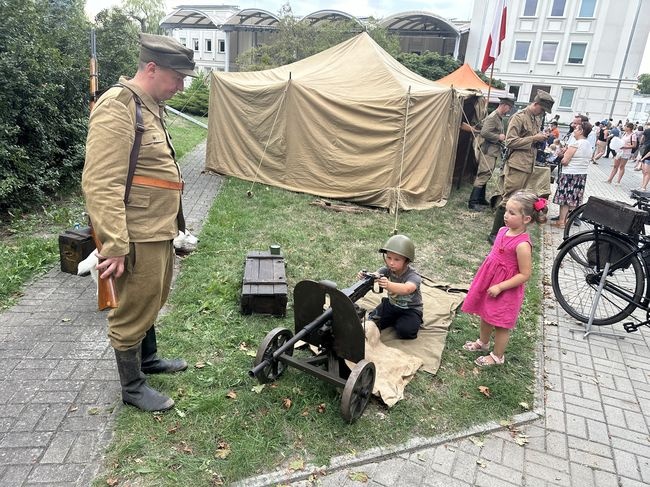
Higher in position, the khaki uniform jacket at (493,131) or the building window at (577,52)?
the building window at (577,52)

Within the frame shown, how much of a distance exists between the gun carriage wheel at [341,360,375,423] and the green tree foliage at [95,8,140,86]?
8.06 metres

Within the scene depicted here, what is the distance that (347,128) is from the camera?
8.32m

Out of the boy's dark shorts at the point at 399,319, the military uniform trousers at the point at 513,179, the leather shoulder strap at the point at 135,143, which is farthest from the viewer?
the military uniform trousers at the point at 513,179

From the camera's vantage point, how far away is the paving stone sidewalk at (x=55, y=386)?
2396 mm

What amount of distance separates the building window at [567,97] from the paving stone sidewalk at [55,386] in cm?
4553

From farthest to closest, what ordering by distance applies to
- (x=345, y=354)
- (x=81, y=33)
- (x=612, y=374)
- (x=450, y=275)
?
(x=81, y=33) → (x=450, y=275) → (x=612, y=374) → (x=345, y=354)

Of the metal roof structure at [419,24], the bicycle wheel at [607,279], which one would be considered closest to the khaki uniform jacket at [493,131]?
the bicycle wheel at [607,279]

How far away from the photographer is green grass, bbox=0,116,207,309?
4328 mm

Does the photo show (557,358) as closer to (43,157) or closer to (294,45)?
(43,157)

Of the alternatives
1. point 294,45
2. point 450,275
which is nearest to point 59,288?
point 450,275

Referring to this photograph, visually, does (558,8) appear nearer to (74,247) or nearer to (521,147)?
(521,147)

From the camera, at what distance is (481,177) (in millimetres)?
8570

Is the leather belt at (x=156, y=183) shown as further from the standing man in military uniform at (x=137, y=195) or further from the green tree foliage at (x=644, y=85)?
the green tree foliage at (x=644, y=85)

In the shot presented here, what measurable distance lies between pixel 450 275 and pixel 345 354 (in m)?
2.95
